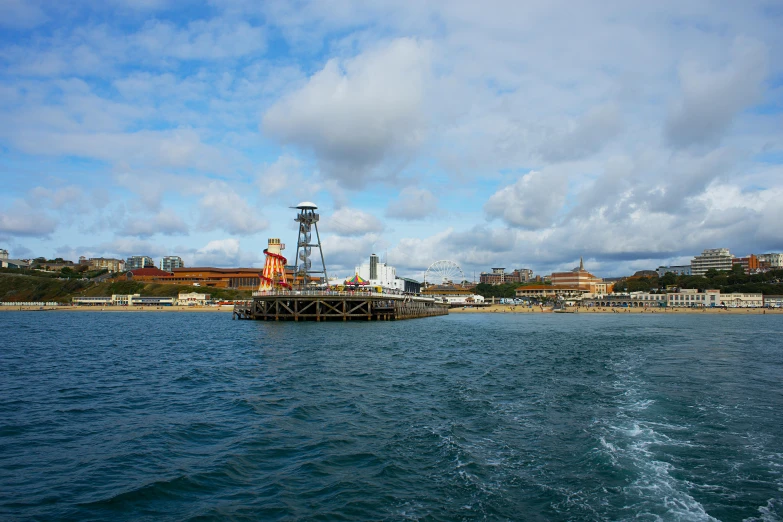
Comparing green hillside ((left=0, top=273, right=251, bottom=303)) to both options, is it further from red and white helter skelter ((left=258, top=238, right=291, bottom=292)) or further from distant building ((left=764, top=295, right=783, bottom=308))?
distant building ((left=764, top=295, right=783, bottom=308))

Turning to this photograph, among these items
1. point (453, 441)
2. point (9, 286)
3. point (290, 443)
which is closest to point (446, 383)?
point (453, 441)

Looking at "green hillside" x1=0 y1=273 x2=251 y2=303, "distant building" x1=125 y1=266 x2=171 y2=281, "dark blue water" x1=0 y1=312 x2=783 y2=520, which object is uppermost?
"distant building" x1=125 y1=266 x2=171 y2=281

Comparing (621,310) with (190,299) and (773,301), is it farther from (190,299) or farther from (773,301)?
(190,299)

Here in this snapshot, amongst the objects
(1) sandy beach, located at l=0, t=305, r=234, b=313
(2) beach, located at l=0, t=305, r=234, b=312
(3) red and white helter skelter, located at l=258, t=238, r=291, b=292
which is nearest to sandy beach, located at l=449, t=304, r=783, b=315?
(2) beach, located at l=0, t=305, r=234, b=312

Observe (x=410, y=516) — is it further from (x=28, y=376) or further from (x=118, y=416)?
(x=28, y=376)

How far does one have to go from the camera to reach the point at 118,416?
15.8 m

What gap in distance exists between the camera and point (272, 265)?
76812 millimetres

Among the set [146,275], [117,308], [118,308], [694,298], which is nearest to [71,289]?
[146,275]

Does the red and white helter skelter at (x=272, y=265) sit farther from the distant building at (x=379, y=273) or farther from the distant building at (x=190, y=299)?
Result: the distant building at (x=190, y=299)

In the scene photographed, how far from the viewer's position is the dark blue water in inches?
365

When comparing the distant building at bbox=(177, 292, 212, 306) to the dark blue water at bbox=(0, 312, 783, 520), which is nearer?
the dark blue water at bbox=(0, 312, 783, 520)

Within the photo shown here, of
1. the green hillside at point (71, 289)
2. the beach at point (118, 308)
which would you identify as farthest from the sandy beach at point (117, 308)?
the green hillside at point (71, 289)

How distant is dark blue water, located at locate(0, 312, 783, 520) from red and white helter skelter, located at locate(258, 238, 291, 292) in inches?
1956

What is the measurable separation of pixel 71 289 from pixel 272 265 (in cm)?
12930
